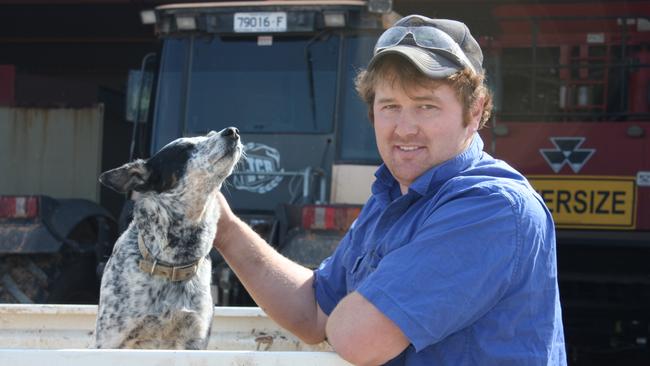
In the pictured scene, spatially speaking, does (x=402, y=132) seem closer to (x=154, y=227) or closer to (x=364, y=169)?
(x=154, y=227)

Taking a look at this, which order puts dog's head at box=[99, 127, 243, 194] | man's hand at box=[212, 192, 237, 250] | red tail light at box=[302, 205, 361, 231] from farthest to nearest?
red tail light at box=[302, 205, 361, 231] → dog's head at box=[99, 127, 243, 194] → man's hand at box=[212, 192, 237, 250]

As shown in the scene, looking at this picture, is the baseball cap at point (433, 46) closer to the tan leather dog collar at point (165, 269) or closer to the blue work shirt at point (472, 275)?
the blue work shirt at point (472, 275)

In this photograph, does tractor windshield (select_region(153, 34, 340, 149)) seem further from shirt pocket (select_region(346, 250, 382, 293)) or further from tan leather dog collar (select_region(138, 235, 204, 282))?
shirt pocket (select_region(346, 250, 382, 293))

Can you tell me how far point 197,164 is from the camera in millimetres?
3631

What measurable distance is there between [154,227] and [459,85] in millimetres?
1591

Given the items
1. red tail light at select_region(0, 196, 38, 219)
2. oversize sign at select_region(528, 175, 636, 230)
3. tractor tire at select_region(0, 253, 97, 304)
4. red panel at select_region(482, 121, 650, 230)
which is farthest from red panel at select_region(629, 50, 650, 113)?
red tail light at select_region(0, 196, 38, 219)

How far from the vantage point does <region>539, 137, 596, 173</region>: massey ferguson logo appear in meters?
7.08

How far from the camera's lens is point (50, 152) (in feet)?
32.9

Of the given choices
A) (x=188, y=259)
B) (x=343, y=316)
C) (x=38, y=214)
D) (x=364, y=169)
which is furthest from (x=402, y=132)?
(x=38, y=214)

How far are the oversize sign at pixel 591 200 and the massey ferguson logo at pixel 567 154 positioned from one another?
0.09 m

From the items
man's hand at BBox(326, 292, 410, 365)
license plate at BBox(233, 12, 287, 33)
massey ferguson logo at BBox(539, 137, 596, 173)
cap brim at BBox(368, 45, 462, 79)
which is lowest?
man's hand at BBox(326, 292, 410, 365)

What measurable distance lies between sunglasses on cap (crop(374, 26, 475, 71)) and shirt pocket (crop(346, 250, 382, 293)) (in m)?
0.46

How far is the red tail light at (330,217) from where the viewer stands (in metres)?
5.59

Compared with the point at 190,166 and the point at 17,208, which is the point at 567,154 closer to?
the point at 17,208
